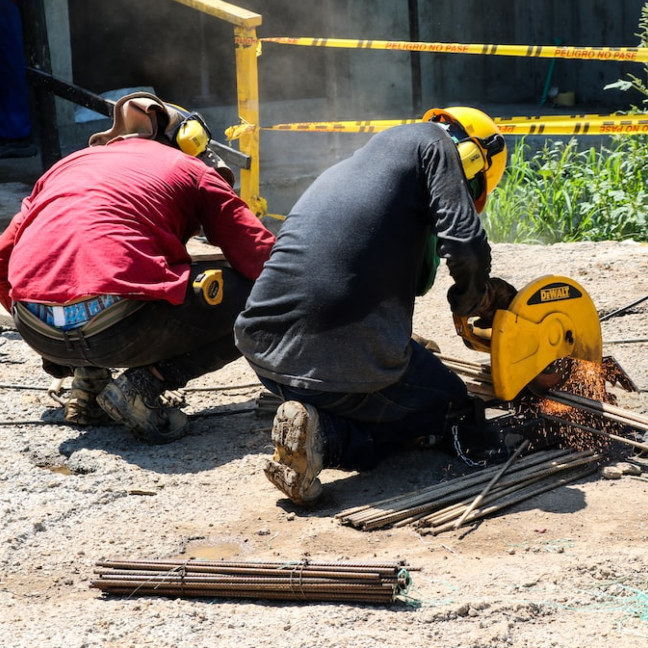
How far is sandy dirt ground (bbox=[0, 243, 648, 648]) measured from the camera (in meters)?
2.94

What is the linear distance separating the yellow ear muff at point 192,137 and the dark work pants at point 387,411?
129 centimetres

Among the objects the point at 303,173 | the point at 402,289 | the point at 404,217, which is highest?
the point at 404,217

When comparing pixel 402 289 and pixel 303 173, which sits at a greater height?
pixel 402 289

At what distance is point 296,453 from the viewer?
3758 mm

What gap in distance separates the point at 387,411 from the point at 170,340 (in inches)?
40.6

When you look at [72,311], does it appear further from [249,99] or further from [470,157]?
[249,99]

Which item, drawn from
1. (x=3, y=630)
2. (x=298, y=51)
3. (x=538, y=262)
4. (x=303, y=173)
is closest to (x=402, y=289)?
(x=3, y=630)

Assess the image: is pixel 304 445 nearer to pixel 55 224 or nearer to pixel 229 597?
pixel 229 597

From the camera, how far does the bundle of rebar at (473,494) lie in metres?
3.65

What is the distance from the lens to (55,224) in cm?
441

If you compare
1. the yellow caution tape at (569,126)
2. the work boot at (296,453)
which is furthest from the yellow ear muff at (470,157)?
the yellow caution tape at (569,126)

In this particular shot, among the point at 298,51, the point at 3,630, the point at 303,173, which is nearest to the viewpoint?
the point at 3,630

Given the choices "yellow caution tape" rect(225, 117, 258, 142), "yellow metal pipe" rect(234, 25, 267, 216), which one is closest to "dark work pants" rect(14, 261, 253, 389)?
"yellow caution tape" rect(225, 117, 258, 142)

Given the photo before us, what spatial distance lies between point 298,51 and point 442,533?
1055 cm
